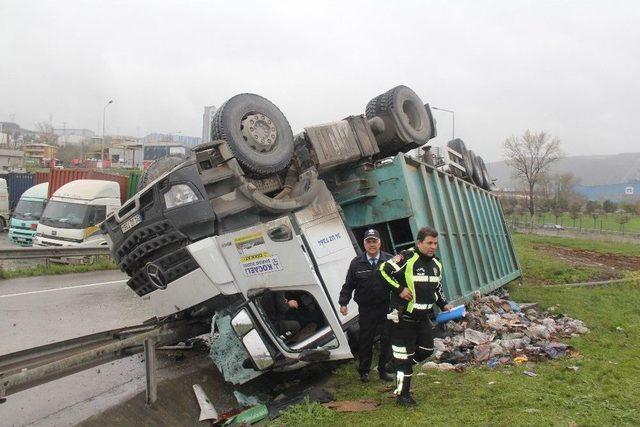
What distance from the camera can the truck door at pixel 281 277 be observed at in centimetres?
412

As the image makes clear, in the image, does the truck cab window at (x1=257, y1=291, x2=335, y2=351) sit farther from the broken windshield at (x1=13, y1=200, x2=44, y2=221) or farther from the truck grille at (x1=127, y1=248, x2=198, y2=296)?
the broken windshield at (x1=13, y1=200, x2=44, y2=221)

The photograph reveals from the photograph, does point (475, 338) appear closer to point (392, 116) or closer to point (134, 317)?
point (392, 116)

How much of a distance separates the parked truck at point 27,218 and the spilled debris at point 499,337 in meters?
12.7

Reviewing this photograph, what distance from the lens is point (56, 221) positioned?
13.3 metres

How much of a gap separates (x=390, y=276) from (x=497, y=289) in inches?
199

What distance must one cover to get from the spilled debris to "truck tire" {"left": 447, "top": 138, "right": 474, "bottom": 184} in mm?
2722

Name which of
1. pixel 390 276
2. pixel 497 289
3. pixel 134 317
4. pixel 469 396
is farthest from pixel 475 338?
pixel 134 317

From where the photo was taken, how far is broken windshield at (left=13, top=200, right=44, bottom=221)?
51.8 feet

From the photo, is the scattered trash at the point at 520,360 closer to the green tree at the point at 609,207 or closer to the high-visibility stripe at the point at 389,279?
the high-visibility stripe at the point at 389,279

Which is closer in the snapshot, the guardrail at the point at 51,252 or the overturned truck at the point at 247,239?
the overturned truck at the point at 247,239

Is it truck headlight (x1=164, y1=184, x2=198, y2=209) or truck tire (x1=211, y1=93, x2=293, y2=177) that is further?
truck tire (x1=211, y1=93, x2=293, y2=177)

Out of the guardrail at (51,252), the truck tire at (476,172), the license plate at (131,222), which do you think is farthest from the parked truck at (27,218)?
the license plate at (131,222)

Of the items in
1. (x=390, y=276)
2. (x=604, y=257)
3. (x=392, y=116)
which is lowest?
(x=604, y=257)

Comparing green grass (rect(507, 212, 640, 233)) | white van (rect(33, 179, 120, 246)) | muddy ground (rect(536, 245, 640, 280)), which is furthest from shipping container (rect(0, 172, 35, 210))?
green grass (rect(507, 212, 640, 233))
